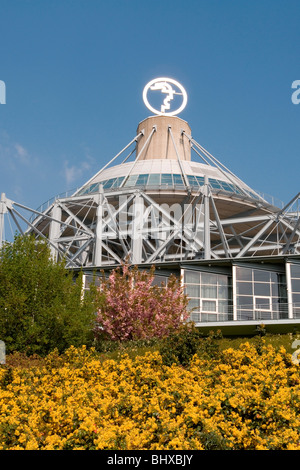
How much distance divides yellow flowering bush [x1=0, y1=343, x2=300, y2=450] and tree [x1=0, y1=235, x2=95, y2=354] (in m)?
8.49

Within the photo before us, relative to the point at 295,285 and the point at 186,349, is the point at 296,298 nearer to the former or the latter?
the point at 295,285

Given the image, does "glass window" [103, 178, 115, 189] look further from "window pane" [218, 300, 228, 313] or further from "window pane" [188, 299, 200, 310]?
"window pane" [218, 300, 228, 313]

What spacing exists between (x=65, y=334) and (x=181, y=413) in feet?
48.5

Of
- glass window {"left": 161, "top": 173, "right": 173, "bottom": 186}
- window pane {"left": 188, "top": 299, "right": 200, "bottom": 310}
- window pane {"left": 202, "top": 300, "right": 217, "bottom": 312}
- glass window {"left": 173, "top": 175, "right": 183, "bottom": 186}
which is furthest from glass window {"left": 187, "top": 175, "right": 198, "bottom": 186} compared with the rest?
window pane {"left": 188, "top": 299, "right": 200, "bottom": 310}

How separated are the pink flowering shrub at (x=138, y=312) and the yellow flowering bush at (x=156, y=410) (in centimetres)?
1339

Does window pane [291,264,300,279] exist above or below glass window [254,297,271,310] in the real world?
above

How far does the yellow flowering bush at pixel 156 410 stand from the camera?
34.7ft

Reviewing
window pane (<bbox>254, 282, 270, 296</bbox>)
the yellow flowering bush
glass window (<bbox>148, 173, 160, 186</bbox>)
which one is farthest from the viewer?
glass window (<bbox>148, 173, 160, 186</bbox>)

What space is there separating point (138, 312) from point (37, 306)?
6.84 metres

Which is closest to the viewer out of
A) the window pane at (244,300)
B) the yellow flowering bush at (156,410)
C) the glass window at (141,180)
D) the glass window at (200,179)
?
the yellow flowering bush at (156,410)

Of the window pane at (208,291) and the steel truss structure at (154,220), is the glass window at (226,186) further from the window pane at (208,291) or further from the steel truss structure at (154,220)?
the window pane at (208,291)

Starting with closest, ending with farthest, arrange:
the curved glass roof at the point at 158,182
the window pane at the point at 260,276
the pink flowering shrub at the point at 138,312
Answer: the pink flowering shrub at the point at 138,312, the window pane at the point at 260,276, the curved glass roof at the point at 158,182

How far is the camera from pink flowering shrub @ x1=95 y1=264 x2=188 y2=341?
103ft

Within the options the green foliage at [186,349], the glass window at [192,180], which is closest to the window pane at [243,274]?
the green foliage at [186,349]
